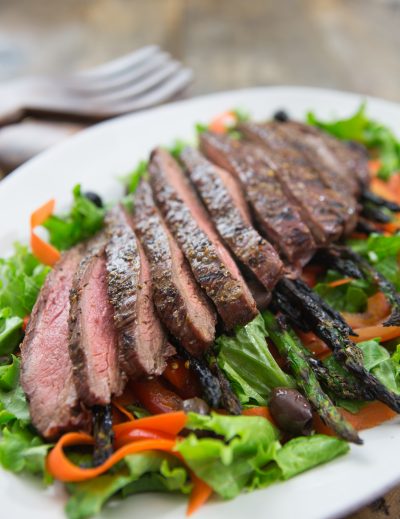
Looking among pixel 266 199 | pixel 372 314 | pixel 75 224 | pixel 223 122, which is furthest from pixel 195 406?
pixel 223 122

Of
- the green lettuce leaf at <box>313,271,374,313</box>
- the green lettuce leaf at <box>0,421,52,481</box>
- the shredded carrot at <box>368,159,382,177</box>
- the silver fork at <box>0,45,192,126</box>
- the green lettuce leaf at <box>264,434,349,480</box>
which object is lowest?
the green lettuce leaf at <box>264,434,349,480</box>

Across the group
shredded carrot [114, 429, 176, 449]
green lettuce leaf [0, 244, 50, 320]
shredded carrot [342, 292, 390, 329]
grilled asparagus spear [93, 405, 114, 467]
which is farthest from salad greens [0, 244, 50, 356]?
shredded carrot [342, 292, 390, 329]

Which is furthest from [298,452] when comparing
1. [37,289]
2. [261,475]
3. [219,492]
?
[37,289]

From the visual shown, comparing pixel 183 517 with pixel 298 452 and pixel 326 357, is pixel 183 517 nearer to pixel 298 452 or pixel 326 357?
pixel 298 452

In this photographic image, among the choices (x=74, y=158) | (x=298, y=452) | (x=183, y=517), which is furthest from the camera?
(x=74, y=158)

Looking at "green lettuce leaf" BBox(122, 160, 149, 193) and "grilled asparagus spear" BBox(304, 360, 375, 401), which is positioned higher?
"green lettuce leaf" BBox(122, 160, 149, 193)

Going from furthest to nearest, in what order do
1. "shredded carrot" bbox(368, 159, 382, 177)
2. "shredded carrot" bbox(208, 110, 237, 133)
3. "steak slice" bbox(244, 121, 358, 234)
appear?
"shredded carrot" bbox(208, 110, 237, 133)
"shredded carrot" bbox(368, 159, 382, 177)
"steak slice" bbox(244, 121, 358, 234)

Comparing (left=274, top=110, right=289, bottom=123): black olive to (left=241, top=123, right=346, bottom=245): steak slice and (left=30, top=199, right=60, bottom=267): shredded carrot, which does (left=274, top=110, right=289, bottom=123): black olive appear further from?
(left=30, top=199, right=60, bottom=267): shredded carrot

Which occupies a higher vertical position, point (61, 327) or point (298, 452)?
point (61, 327)
